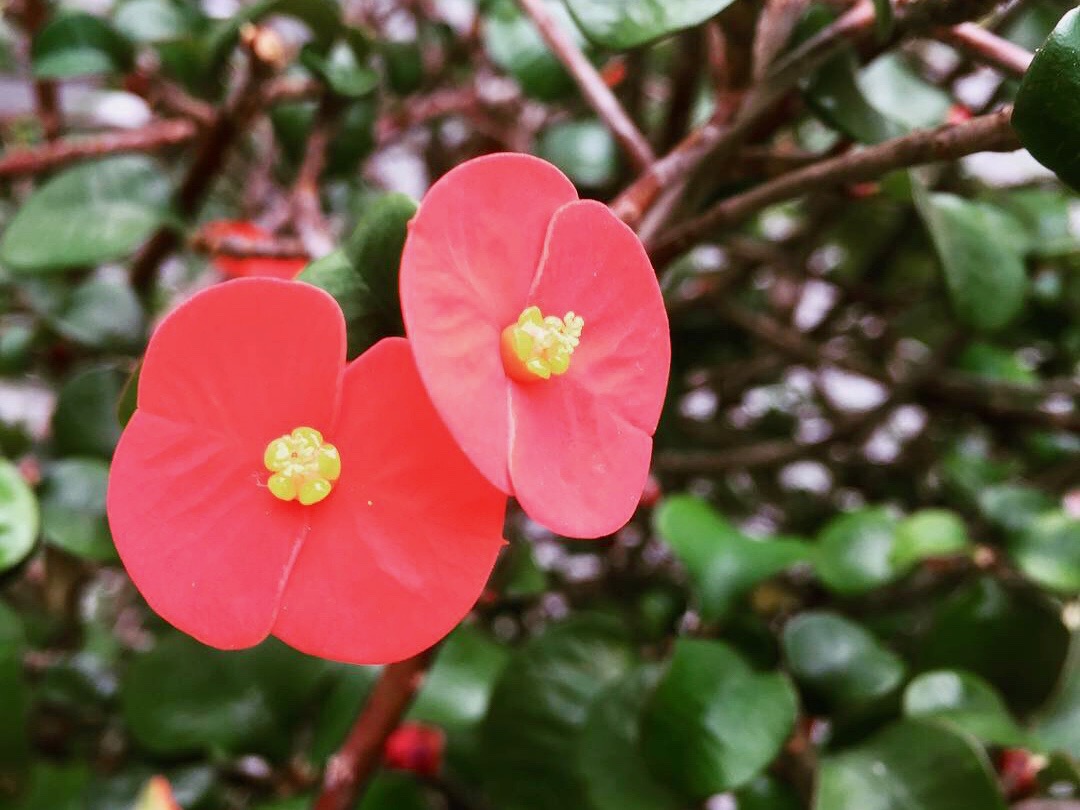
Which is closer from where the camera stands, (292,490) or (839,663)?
(292,490)

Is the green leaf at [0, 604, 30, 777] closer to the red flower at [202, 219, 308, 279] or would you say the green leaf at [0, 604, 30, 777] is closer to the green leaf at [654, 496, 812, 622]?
the red flower at [202, 219, 308, 279]

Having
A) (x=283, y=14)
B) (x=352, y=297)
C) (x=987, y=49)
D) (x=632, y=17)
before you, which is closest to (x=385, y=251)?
(x=352, y=297)

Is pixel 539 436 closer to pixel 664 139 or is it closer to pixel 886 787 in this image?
pixel 886 787

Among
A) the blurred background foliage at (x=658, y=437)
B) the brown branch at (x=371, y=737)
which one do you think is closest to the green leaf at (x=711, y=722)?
the blurred background foliage at (x=658, y=437)

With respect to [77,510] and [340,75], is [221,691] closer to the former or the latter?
[77,510]

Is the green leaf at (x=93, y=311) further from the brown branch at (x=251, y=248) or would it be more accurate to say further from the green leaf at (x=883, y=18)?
the green leaf at (x=883, y=18)

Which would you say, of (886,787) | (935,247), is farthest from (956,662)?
(935,247)
